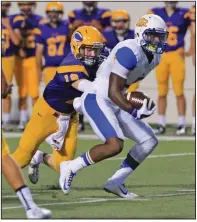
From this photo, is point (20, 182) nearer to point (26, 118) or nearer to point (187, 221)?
point (187, 221)

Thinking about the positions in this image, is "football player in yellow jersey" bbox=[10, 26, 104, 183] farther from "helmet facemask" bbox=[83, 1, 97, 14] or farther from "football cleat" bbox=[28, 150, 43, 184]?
"helmet facemask" bbox=[83, 1, 97, 14]

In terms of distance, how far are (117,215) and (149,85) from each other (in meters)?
8.72

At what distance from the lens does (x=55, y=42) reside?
1436cm

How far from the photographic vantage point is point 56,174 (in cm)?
1040

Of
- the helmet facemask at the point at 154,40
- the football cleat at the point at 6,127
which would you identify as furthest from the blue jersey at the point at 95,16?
the helmet facemask at the point at 154,40

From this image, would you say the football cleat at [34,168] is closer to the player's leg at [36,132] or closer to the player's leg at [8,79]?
the player's leg at [36,132]

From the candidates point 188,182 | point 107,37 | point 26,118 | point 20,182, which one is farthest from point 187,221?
point 26,118

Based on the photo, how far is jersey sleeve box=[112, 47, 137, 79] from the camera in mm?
8312

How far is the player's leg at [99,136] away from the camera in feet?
27.3

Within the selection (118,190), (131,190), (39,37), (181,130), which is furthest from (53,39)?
(118,190)

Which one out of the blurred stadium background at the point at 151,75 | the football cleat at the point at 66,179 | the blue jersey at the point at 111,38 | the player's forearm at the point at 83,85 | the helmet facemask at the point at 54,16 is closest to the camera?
the football cleat at the point at 66,179

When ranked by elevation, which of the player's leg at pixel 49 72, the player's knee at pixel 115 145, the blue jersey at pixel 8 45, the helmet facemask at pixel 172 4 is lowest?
the player's leg at pixel 49 72

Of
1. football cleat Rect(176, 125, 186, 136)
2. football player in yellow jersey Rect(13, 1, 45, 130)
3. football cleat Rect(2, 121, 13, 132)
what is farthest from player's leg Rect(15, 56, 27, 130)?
football cleat Rect(176, 125, 186, 136)

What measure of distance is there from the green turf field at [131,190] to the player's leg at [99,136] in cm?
24
